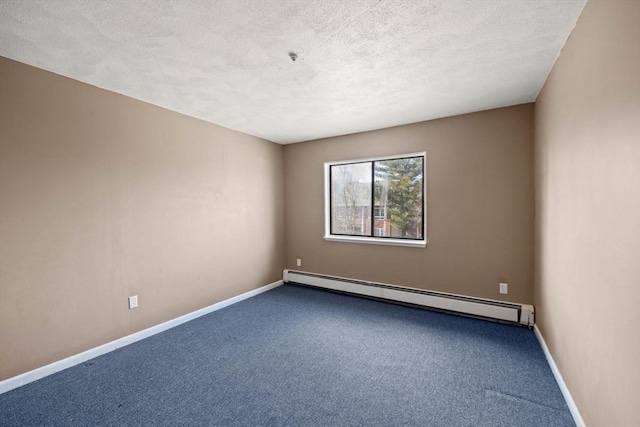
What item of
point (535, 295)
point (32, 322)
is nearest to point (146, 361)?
point (32, 322)

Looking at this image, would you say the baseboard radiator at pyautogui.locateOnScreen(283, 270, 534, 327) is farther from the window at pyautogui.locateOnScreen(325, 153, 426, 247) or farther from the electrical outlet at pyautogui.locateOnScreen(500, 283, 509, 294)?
the window at pyautogui.locateOnScreen(325, 153, 426, 247)

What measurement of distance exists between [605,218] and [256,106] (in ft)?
9.68

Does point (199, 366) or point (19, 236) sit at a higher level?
point (19, 236)

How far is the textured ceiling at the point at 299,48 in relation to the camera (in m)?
1.56

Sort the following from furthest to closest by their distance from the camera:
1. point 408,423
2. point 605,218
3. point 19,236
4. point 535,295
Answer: point 535,295
point 19,236
point 408,423
point 605,218

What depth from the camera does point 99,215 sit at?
256 centimetres

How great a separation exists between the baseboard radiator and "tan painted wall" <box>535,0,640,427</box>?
78 centimetres

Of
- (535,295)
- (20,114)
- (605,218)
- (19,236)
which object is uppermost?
(20,114)

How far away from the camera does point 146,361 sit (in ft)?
7.91

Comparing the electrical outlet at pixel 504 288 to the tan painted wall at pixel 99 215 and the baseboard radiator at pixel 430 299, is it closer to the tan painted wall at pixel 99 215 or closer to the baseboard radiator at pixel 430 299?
the baseboard radiator at pixel 430 299

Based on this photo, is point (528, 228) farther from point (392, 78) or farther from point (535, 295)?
point (392, 78)

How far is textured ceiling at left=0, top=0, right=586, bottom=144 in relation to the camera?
1564mm

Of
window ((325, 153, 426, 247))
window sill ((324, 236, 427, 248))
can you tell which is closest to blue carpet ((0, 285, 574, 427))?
window sill ((324, 236, 427, 248))

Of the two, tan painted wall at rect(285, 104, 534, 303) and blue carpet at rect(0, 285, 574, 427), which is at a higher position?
tan painted wall at rect(285, 104, 534, 303)
